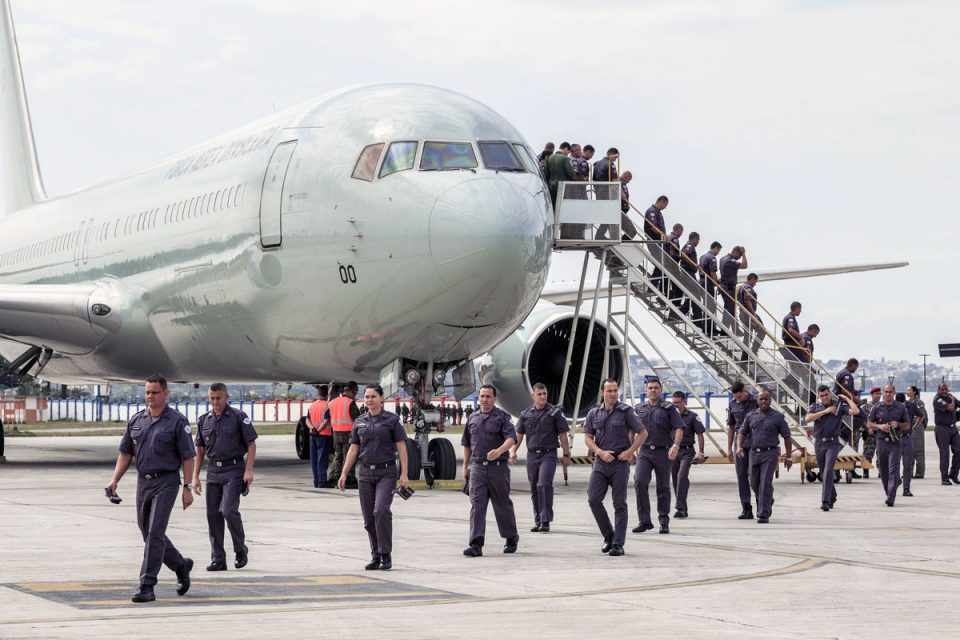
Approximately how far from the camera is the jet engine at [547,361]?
79.5 ft

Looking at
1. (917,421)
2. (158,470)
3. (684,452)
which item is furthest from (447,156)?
(917,421)

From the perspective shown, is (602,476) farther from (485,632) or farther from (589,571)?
(485,632)

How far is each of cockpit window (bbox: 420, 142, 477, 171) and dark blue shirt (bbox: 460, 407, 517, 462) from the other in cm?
532

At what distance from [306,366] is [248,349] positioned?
43.8 inches

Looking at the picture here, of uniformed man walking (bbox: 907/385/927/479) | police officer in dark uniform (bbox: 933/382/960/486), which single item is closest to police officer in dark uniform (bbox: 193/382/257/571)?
uniformed man walking (bbox: 907/385/927/479)

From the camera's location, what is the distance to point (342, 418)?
19.5m

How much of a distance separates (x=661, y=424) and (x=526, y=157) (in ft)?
15.5

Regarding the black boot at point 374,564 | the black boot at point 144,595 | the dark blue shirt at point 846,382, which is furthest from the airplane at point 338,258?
the black boot at point 144,595

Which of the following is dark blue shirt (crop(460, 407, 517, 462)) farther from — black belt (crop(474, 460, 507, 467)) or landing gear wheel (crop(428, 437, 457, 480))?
landing gear wheel (crop(428, 437, 457, 480))

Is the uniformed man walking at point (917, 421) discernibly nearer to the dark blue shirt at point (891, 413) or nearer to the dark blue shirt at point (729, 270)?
the dark blue shirt at point (891, 413)

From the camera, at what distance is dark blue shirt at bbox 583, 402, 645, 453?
1382 cm

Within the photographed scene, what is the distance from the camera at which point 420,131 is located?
18.6 meters

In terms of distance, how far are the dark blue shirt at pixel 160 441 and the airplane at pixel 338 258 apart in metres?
7.27

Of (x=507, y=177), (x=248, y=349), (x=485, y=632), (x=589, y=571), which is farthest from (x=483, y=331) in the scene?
(x=485, y=632)
